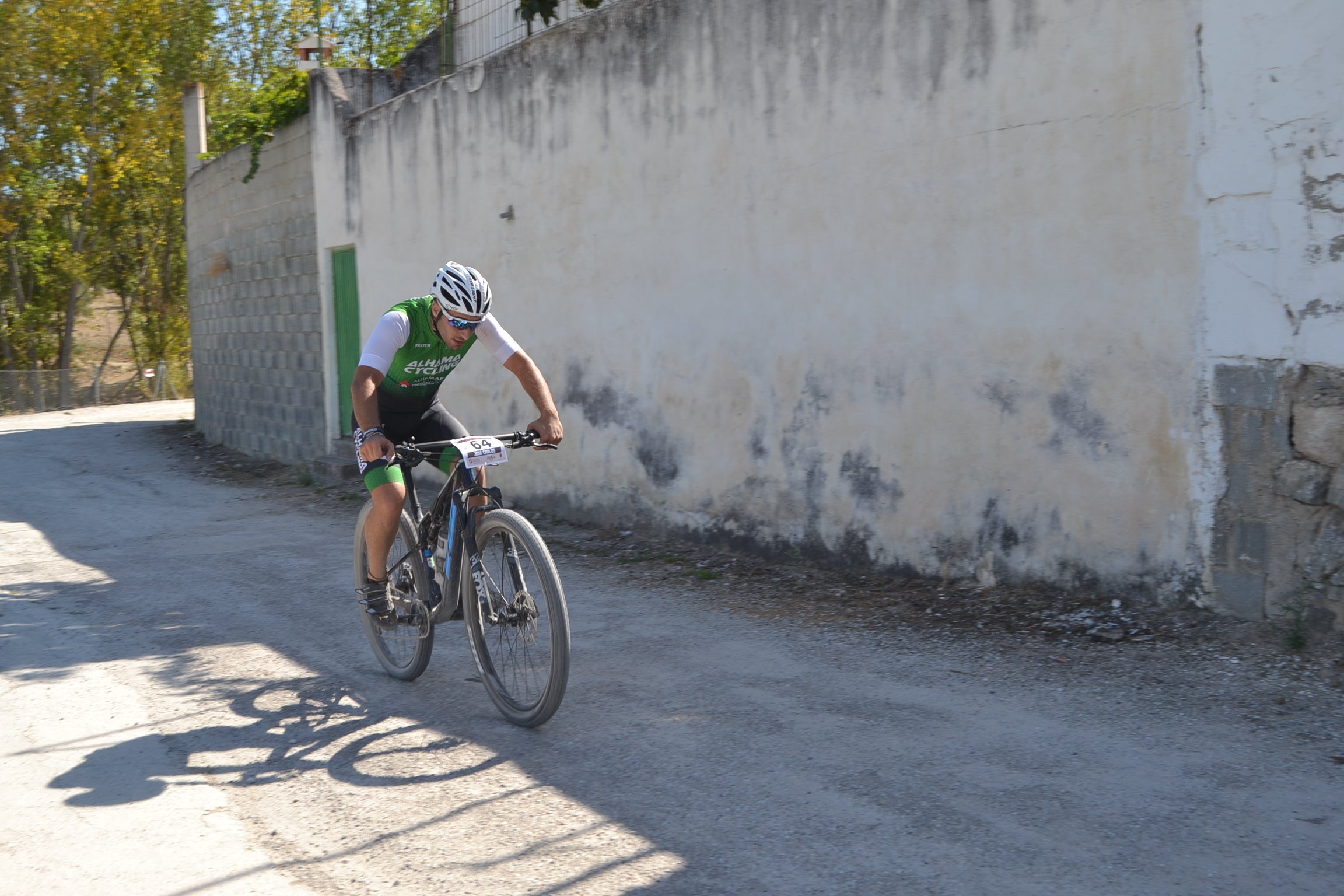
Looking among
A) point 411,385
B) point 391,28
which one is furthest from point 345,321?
point 391,28

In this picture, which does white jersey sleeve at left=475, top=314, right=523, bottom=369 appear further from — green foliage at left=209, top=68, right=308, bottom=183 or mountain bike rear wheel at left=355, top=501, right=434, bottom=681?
green foliage at left=209, top=68, right=308, bottom=183

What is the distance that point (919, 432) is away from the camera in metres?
6.67

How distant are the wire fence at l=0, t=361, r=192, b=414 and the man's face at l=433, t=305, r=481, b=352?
2701cm

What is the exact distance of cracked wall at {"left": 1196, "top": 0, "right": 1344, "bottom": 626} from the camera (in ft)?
16.4

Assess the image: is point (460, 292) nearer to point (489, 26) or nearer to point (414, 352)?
point (414, 352)

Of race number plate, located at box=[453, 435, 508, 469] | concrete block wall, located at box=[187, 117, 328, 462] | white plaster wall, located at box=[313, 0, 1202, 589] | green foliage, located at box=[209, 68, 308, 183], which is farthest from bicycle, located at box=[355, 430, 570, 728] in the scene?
green foliage, located at box=[209, 68, 308, 183]

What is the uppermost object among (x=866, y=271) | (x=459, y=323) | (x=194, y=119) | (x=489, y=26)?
(x=194, y=119)

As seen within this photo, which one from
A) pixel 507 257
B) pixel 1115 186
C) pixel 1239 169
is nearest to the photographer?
pixel 1239 169

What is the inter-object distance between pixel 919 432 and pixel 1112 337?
4.15 ft

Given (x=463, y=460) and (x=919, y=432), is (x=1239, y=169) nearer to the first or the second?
(x=919, y=432)

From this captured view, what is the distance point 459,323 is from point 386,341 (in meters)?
0.31

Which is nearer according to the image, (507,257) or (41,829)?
(41,829)

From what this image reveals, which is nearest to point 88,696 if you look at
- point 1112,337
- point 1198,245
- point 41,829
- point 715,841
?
point 41,829

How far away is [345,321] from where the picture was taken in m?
12.8
